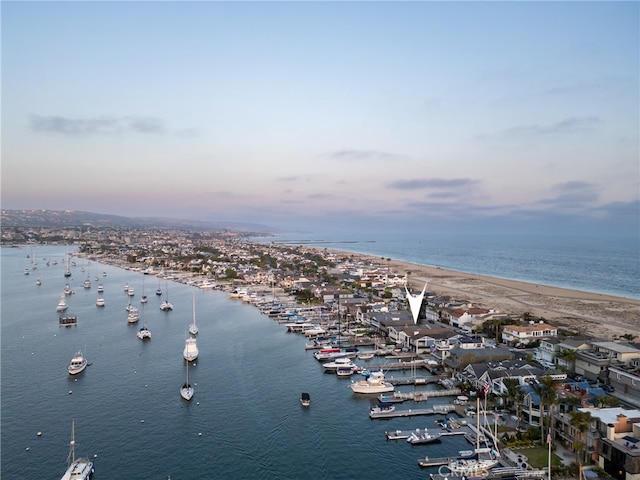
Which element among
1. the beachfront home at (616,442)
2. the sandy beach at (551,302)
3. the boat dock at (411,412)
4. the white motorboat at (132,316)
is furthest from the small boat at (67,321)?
the beachfront home at (616,442)

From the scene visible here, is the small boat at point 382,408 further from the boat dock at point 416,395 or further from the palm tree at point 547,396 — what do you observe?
the palm tree at point 547,396

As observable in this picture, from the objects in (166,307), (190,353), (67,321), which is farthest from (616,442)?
(166,307)

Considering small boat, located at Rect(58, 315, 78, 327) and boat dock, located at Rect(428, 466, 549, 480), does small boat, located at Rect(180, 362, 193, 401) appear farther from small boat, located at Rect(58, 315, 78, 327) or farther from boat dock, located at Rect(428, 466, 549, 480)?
small boat, located at Rect(58, 315, 78, 327)

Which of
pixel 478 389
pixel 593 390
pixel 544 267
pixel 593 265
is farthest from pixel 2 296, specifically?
pixel 593 265

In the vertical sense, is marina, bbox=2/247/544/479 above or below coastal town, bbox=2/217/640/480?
below

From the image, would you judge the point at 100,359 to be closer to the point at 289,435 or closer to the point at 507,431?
the point at 289,435

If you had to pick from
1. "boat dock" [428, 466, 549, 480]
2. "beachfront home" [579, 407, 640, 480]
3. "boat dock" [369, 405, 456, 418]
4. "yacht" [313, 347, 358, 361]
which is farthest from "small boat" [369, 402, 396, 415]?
"beachfront home" [579, 407, 640, 480]
